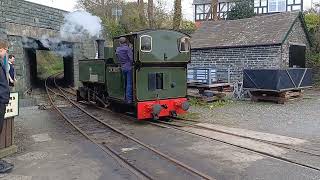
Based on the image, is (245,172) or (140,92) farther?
(140,92)

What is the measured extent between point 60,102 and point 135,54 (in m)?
7.15

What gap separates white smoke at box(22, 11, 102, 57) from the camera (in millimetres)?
21000

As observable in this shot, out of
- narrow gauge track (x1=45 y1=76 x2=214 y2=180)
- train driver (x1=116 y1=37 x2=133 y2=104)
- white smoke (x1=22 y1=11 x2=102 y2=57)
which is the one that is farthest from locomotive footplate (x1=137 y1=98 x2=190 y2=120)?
white smoke (x1=22 y1=11 x2=102 y2=57)

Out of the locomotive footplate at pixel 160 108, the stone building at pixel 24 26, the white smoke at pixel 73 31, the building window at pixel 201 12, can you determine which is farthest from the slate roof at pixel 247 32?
the building window at pixel 201 12

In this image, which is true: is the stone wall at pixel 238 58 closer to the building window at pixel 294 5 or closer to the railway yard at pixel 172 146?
the railway yard at pixel 172 146

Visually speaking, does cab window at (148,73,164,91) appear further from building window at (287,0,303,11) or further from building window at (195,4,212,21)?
building window at (195,4,212,21)

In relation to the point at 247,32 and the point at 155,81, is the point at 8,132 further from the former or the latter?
the point at 247,32

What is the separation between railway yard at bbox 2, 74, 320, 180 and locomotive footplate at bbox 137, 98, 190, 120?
0.28 meters

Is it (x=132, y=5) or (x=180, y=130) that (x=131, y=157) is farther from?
(x=132, y=5)

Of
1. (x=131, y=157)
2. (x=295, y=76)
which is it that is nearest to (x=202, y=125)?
(x=131, y=157)

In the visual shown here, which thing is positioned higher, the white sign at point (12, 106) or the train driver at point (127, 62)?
the train driver at point (127, 62)

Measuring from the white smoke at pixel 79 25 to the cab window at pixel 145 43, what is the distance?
1120cm

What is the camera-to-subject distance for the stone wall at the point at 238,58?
65.7 ft

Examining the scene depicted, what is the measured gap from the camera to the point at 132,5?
124ft
